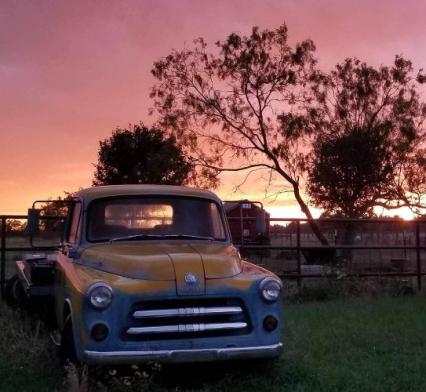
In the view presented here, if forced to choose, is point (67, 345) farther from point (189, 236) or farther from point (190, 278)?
point (189, 236)

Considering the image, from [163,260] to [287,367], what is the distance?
74.8 inches

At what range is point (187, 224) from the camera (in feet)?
25.2

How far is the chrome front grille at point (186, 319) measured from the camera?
244 inches

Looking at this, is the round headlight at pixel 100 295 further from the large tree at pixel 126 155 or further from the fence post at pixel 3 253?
the large tree at pixel 126 155

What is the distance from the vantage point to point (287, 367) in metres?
7.26

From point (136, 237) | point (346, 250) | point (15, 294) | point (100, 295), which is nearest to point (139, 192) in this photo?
point (136, 237)

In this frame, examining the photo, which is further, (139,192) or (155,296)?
(139,192)

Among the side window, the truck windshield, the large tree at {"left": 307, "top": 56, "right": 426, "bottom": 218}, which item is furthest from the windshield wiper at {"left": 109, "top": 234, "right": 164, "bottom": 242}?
the large tree at {"left": 307, "top": 56, "right": 426, "bottom": 218}

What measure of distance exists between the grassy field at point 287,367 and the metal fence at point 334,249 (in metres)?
3.69

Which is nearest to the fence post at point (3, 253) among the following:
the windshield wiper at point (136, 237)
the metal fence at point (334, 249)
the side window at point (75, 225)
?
the metal fence at point (334, 249)

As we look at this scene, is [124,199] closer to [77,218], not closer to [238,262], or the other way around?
[77,218]

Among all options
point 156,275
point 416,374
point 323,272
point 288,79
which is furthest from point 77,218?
point 288,79

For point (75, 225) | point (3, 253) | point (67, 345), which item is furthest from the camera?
point (3, 253)

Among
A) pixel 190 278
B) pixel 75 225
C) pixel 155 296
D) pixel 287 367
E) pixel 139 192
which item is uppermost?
pixel 139 192
